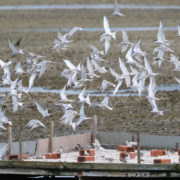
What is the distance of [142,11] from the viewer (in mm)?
55750

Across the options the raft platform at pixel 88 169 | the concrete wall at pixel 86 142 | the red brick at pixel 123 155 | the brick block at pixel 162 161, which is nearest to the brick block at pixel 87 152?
the red brick at pixel 123 155

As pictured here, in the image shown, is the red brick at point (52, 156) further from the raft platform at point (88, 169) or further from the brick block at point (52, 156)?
the raft platform at point (88, 169)

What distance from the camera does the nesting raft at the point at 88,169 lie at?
1811 cm

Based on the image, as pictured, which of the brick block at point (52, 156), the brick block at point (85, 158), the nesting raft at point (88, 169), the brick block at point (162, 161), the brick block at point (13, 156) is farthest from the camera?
the brick block at point (52, 156)

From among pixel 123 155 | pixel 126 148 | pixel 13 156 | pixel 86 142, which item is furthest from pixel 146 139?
pixel 13 156

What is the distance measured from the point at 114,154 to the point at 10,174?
3293 mm

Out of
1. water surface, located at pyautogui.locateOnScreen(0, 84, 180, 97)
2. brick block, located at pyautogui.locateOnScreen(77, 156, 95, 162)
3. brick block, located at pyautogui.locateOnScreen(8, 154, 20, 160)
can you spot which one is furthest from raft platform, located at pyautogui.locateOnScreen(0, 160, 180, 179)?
water surface, located at pyautogui.locateOnScreen(0, 84, 180, 97)

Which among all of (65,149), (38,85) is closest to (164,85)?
(38,85)

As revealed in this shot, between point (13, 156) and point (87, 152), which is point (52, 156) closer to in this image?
point (87, 152)

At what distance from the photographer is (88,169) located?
18375 millimetres

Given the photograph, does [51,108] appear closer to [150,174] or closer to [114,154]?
[114,154]

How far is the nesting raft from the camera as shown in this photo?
18.1m

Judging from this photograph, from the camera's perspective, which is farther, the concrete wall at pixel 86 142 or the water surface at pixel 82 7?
the water surface at pixel 82 7

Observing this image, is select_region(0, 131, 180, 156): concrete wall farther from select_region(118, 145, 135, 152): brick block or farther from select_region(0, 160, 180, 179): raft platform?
select_region(0, 160, 180, 179): raft platform
